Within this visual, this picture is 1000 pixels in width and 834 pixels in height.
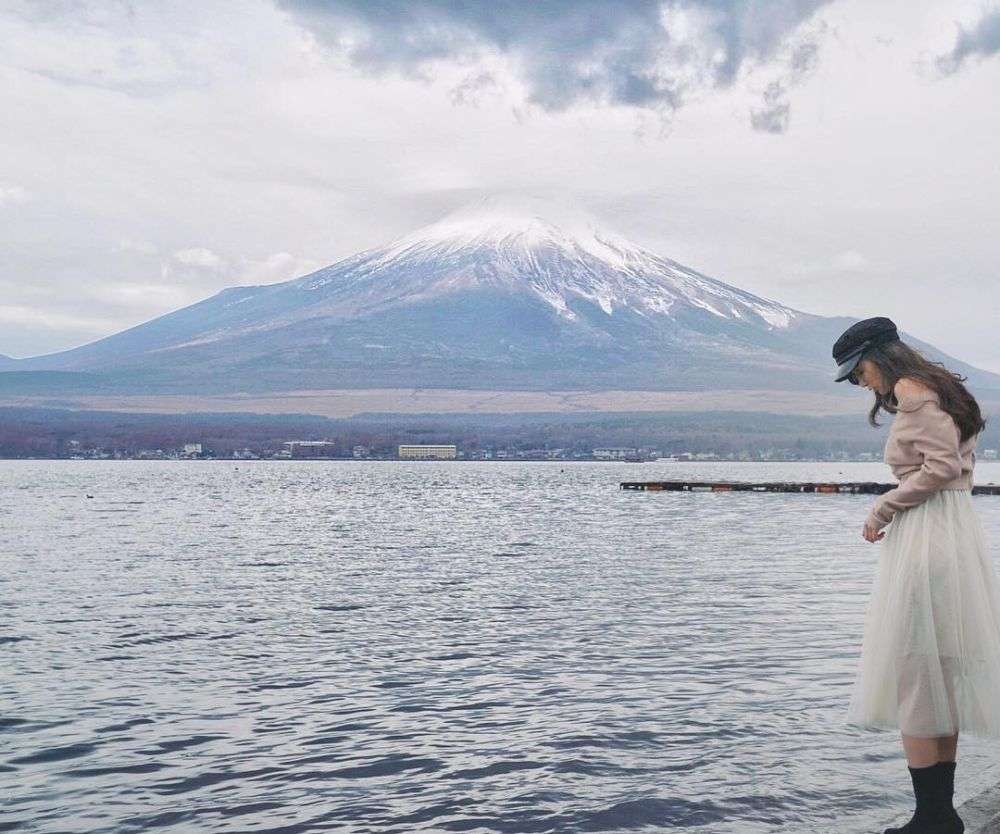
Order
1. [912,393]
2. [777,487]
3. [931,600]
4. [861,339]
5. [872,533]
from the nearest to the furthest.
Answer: [931,600] < [912,393] < [872,533] < [861,339] < [777,487]

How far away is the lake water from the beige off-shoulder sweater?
9.41 feet

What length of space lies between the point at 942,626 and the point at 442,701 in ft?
24.2

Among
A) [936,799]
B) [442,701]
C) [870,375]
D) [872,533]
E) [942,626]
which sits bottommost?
[442,701]

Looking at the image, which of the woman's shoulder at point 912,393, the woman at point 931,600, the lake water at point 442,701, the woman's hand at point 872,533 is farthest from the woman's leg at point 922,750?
the lake water at point 442,701

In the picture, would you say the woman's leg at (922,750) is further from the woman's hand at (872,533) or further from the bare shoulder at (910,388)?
the bare shoulder at (910,388)

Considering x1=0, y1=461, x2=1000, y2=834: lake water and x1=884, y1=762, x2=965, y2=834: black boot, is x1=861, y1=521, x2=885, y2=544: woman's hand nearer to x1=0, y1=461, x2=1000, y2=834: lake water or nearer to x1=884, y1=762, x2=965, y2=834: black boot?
x1=884, y1=762, x2=965, y2=834: black boot

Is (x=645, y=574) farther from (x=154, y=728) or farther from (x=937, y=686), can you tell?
(x=937, y=686)

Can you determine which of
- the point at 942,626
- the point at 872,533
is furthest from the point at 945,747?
the point at 872,533

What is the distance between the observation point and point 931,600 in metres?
5.89

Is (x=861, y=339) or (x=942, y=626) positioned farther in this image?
(x=861, y=339)

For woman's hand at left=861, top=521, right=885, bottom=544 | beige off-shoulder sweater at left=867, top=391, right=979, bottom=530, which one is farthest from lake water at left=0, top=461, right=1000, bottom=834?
beige off-shoulder sweater at left=867, top=391, right=979, bottom=530

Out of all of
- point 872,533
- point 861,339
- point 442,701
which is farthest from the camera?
point 442,701

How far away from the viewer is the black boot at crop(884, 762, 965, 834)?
6062 mm

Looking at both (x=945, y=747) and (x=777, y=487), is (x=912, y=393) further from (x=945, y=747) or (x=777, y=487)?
(x=777, y=487)
